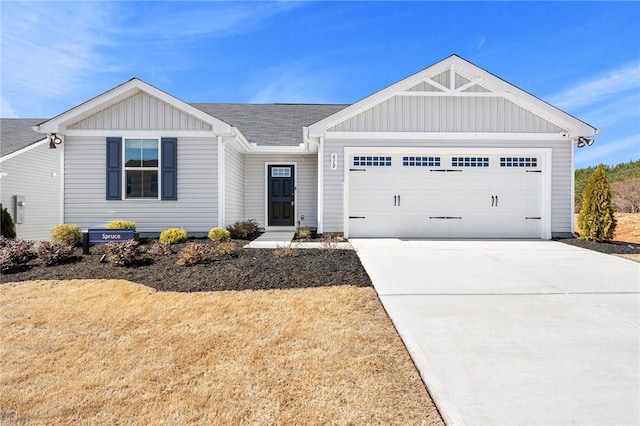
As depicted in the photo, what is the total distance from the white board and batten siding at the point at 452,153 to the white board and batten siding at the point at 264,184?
98.8 inches

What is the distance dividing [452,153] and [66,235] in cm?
1034

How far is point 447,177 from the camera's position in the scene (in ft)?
31.0

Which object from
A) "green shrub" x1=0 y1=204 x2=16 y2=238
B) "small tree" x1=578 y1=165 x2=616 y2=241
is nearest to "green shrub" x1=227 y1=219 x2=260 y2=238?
"green shrub" x1=0 y1=204 x2=16 y2=238

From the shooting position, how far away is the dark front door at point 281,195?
38.6 ft

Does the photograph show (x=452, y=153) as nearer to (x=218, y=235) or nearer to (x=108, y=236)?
(x=218, y=235)

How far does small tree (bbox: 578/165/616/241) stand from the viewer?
328 inches

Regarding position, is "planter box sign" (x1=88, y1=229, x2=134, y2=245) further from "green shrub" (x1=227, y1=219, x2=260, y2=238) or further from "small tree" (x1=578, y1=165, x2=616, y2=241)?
"small tree" (x1=578, y1=165, x2=616, y2=241)

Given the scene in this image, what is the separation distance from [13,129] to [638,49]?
2147 cm

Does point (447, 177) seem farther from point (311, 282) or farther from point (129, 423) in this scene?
point (129, 423)

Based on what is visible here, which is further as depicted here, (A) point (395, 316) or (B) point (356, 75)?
(B) point (356, 75)

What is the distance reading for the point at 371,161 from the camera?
9383 millimetres

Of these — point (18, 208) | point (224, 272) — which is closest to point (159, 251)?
point (224, 272)

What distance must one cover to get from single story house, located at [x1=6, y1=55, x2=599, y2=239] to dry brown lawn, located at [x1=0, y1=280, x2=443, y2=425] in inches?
199

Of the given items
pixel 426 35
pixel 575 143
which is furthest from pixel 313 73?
pixel 575 143
